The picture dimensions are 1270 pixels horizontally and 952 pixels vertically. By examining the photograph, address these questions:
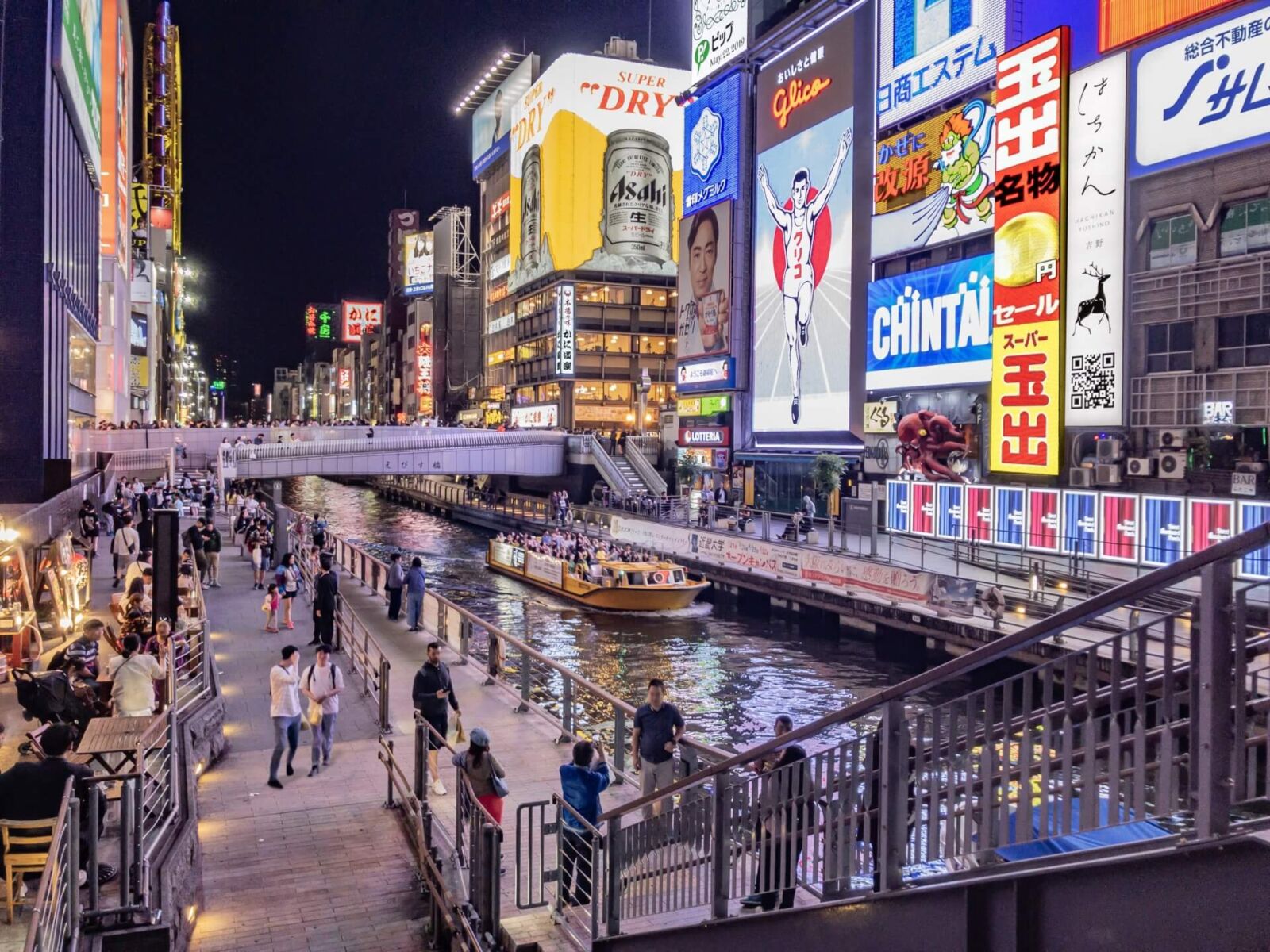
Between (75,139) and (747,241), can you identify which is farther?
(747,241)

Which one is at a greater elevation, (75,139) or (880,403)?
(75,139)

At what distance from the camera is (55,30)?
104 ft

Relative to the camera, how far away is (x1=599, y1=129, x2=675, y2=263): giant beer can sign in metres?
102

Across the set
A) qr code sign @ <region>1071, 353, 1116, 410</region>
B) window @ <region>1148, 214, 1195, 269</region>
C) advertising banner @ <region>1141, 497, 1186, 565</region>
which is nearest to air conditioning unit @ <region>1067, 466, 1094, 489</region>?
qr code sign @ <region>1071, 353, 1116, 410</region>

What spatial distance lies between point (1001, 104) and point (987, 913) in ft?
123

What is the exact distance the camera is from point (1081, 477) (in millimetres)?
32438

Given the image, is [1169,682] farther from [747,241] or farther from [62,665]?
[747,241]

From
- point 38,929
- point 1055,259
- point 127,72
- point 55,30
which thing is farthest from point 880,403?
point 127,72

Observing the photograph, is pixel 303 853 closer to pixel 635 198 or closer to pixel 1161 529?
pixel 1161 529

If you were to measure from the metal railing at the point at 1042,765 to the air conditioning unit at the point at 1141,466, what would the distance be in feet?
93.2

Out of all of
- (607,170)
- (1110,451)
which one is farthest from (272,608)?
(607,170)

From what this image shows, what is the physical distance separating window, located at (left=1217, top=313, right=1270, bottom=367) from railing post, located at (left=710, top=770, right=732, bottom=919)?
91.4ft

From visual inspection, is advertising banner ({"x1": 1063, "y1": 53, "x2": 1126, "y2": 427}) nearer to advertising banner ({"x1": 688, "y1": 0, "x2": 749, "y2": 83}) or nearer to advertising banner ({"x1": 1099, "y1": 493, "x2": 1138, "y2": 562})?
advertising banner ({"x1": 1099, "y1": 493, "x2": 1138, "y2": 562})

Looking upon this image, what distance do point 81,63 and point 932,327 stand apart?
34.9 m
